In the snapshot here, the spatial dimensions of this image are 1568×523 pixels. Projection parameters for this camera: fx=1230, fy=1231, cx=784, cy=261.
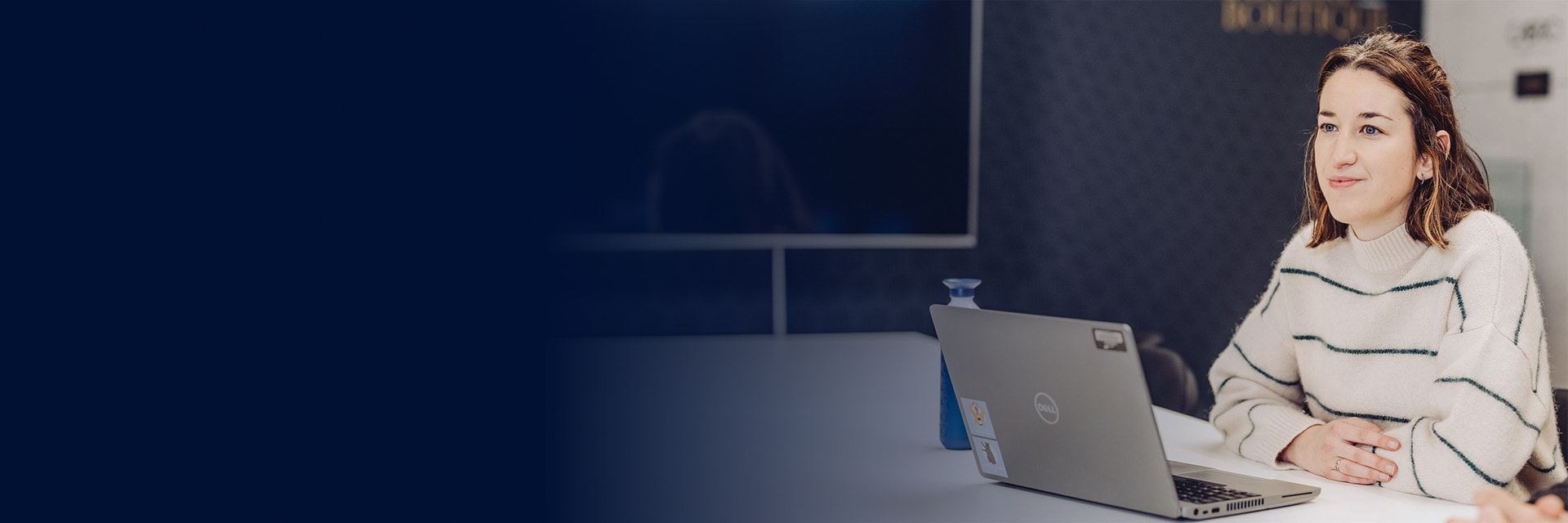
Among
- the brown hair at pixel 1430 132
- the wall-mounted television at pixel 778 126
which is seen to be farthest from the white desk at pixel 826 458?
the wall-mounted television at pixel 778 126

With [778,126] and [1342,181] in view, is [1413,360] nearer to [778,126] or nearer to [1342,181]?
[1342,181]

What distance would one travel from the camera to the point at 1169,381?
7.65 ft

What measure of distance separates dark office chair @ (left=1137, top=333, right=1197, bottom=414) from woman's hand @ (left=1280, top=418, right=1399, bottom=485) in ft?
2.63

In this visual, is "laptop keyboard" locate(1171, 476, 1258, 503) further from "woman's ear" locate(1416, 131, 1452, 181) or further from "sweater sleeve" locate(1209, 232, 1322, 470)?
"woman's ear" locate(1416, 131, 1452, 181)

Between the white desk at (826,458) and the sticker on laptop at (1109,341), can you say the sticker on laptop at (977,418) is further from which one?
the sticker on laptop at (1109,341)

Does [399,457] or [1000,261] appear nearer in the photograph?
[399,457]

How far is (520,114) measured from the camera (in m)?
1.53

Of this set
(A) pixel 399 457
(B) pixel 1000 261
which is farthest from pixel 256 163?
(B) pixel 1000 261

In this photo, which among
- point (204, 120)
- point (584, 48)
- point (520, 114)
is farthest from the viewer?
point (584, 48)

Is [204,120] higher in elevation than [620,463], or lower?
higher

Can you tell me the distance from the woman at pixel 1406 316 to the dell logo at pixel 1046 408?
0.39 m

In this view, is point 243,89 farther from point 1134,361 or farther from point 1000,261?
point 1000,261

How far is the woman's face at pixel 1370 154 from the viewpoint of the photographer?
4.84ft

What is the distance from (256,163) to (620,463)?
64 cm
